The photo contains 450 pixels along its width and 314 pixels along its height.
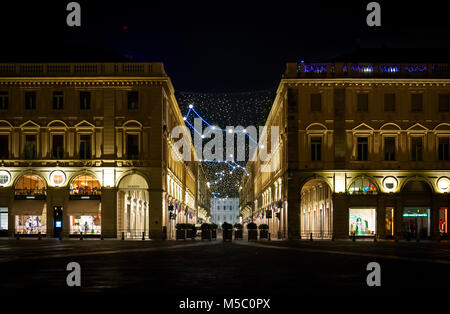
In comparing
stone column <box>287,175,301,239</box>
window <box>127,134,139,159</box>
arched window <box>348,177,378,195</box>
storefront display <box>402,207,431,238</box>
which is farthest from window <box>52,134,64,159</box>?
storefront display <box>402,207,431,238</box>

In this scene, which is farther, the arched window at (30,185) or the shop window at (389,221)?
the arched window at (30,185)

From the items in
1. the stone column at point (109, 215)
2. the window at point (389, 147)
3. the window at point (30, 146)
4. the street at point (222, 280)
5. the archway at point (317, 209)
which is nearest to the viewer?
the street at point (222, 280)

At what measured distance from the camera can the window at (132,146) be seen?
173 ft

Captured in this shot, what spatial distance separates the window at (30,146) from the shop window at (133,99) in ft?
29.1

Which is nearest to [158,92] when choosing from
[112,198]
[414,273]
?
[112,198]

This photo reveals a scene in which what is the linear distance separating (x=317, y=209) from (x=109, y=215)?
21.3 meters

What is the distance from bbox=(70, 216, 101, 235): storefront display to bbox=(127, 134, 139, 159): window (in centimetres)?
621

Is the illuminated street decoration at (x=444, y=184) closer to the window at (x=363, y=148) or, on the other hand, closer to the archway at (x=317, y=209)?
the window at (x=363, y=148)

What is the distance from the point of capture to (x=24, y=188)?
5278 centimetres

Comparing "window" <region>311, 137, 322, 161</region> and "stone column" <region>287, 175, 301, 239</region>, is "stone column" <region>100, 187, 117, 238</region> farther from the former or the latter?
"window" <region>311, 137, 322, 161</region>

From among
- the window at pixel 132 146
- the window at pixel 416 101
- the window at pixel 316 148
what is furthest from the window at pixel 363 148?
the window at pixel 132 146

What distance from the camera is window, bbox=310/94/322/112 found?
52375mm
